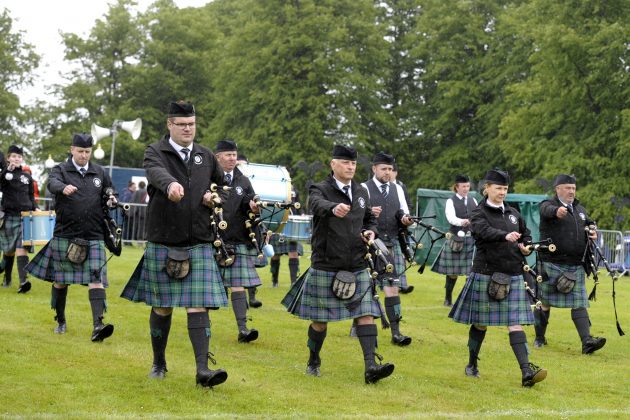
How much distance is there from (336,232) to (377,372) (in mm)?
1066

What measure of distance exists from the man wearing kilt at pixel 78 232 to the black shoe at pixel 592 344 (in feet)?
14.8

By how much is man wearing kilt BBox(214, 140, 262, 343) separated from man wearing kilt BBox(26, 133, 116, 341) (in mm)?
1128

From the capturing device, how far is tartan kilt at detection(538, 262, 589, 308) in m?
9.62

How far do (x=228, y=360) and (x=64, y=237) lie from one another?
1.99 metres

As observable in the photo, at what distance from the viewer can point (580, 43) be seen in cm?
2852

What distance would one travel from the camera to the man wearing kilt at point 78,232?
8922 mm

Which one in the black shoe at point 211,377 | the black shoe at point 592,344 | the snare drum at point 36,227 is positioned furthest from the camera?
the snare drum at point 36,227

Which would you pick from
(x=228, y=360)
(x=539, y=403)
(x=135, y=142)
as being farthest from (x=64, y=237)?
(x=135, y=142)

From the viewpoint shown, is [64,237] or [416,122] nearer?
[64,237]

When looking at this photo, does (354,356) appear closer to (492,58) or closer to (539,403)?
(539,403)

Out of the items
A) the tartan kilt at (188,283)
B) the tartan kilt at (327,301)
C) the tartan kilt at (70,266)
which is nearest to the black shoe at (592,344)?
the tartan kilt at (327,301)

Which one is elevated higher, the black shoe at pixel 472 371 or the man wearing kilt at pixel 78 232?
the man wearing kilt at pixel 78 232

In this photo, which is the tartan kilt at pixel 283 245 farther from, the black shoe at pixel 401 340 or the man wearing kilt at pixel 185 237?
the man wearing kilt at pixel 185 237

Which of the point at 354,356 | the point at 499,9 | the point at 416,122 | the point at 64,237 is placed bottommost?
the point at 354,356
